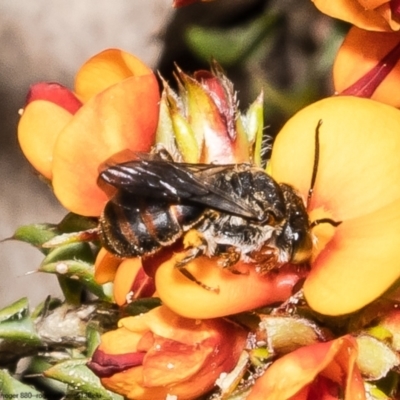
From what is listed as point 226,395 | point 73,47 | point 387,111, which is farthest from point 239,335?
point 73,47

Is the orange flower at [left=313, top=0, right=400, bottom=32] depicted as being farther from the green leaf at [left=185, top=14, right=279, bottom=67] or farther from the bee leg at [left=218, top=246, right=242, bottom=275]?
the green leaf at [left=185, top=14, right=279, bottom=67]

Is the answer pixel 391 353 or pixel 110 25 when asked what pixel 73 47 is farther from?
pixel 391 353

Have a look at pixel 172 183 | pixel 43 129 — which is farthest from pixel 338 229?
pixel 43 129

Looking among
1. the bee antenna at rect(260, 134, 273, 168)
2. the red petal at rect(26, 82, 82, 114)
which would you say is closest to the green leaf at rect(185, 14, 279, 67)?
the bee antenna at rect(260, 134, 273, 168)

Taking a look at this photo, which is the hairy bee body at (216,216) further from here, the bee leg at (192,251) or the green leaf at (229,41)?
the green leaf at (229,41)

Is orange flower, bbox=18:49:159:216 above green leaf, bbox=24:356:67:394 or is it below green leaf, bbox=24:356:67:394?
above
